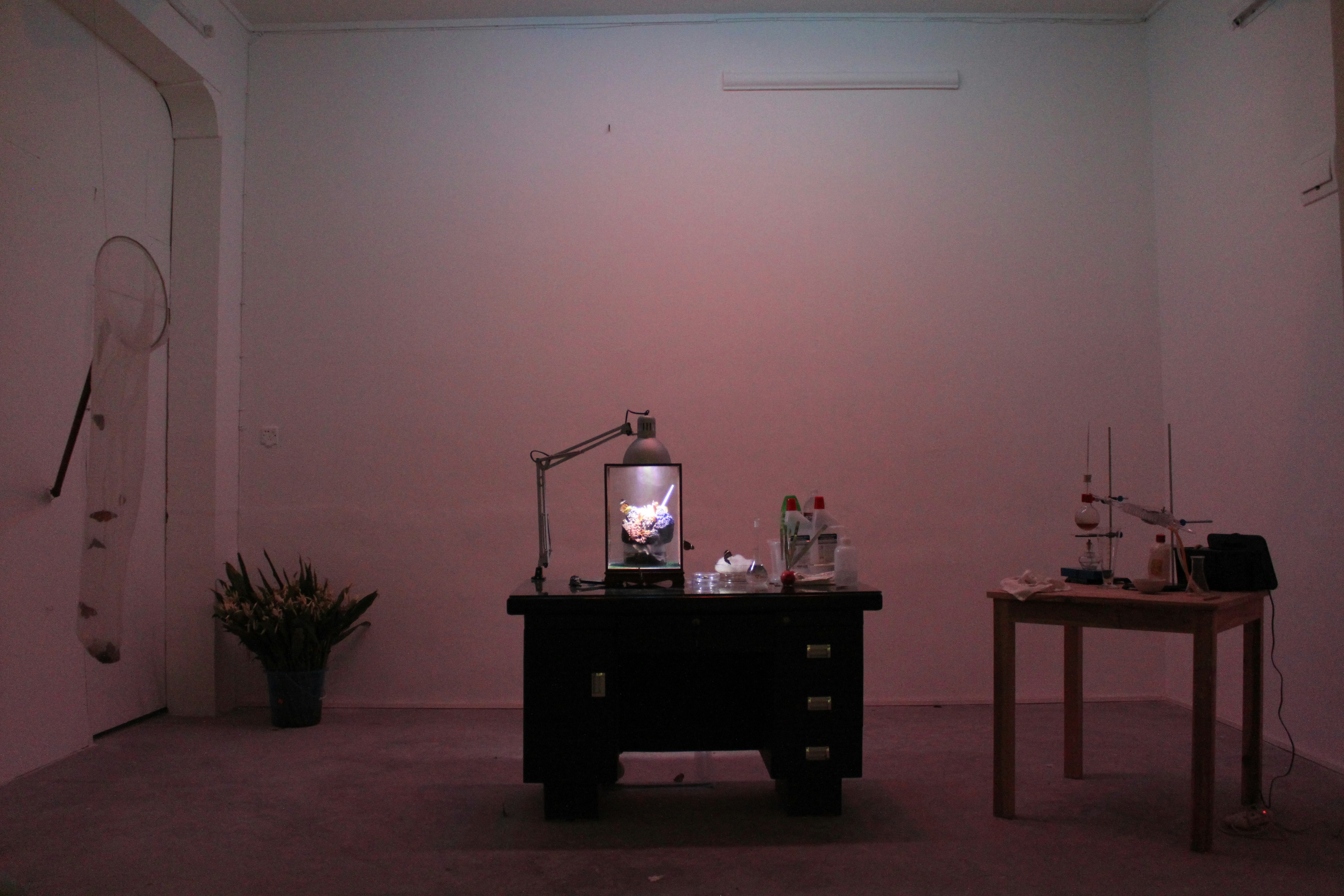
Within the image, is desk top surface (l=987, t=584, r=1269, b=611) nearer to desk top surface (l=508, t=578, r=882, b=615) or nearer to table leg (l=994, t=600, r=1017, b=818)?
table leg (l=994, t=600, r=1017, b=818)

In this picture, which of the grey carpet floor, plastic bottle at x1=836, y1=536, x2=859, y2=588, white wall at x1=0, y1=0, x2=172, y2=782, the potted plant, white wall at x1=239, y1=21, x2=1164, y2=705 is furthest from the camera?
white wall at x1=239, y1=21, x2=1164, y2=705

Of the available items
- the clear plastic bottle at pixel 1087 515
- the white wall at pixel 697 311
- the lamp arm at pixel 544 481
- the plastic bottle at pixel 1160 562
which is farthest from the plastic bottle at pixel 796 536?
the white wall at pixel 697 311

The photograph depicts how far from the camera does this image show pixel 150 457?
3818mm

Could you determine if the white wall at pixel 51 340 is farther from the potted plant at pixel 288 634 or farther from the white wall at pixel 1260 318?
the white wall at pixel 1260 318

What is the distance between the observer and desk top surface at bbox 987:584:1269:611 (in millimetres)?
2391

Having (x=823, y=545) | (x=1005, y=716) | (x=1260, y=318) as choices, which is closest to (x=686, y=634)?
(x=823, y=545)

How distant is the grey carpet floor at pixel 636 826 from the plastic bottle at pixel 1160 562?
0.73 meters

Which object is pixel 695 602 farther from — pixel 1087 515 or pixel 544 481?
pixel 1087 515

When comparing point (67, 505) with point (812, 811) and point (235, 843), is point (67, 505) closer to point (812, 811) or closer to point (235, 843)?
point (235, 843)

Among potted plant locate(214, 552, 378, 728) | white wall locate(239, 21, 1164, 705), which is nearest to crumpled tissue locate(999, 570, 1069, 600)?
white wall locate(239, 21, 1164, 705)

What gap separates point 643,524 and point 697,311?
64.3 inches

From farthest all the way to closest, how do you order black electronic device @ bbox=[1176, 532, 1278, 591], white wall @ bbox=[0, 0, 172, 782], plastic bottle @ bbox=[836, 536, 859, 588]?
white wall @ bbox=[0, 0, 172, 782] → plastic bottle @ bbox=[836, 536, 859, 588] → black electronic device @ bbox=[1176, 532, 1278, 591]

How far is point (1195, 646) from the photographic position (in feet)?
7.77

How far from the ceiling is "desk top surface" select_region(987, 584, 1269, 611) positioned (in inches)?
118
